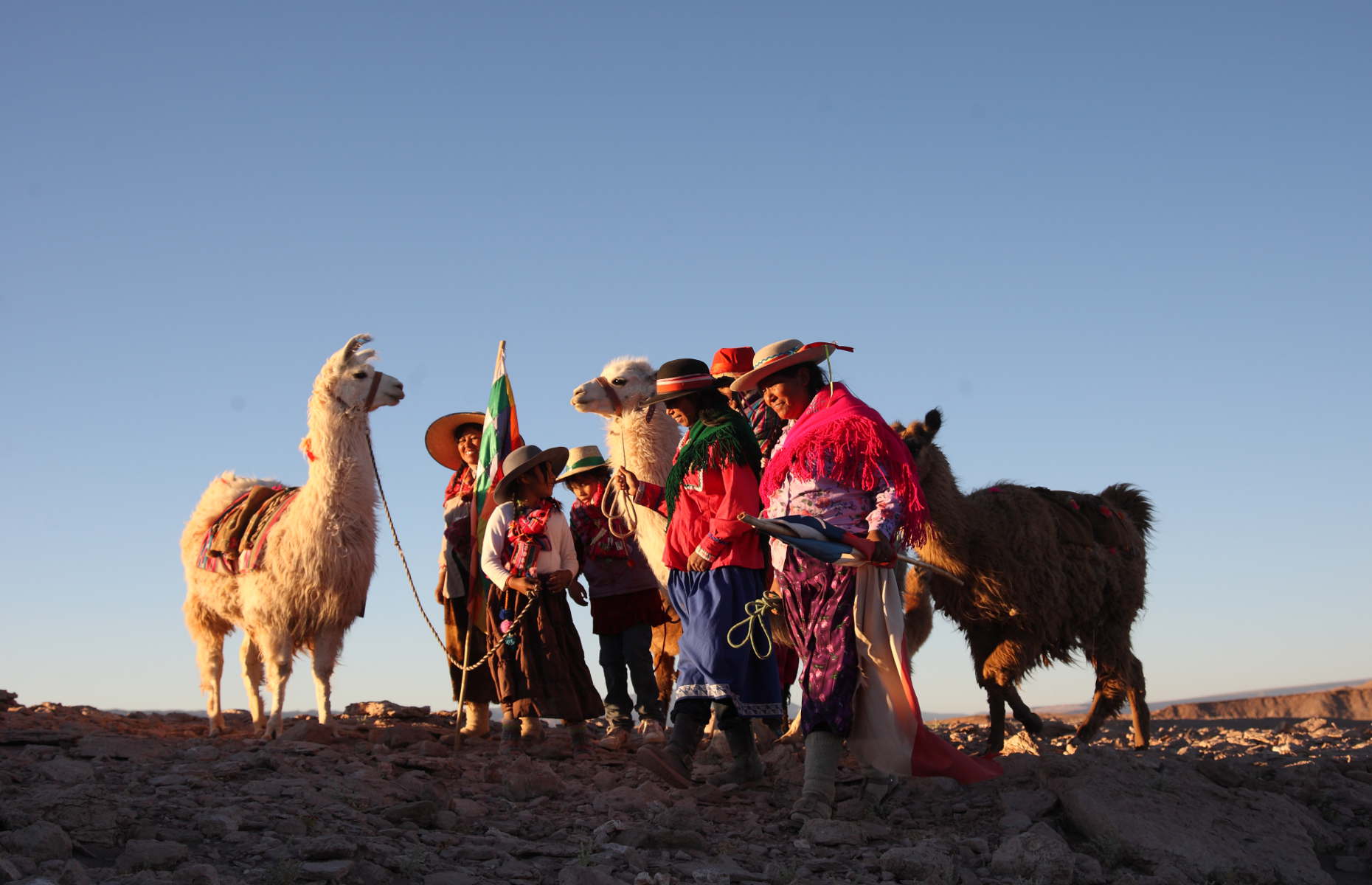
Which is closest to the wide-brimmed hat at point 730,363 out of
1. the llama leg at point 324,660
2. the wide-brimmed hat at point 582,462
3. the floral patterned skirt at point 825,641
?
the wide-brimmed hat at point 582,462

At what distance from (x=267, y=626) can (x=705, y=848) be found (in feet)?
13.7

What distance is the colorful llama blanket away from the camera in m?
8.21

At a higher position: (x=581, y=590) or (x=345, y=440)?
(x=345, y=440)

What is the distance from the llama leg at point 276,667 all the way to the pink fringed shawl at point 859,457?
4019 mm

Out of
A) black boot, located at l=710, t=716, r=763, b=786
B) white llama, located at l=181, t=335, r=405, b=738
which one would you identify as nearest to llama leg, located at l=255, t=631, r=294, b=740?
white llama, located at l=181, t=335, r=405, b=738

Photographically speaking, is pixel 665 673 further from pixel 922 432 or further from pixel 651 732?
pixel 922 432

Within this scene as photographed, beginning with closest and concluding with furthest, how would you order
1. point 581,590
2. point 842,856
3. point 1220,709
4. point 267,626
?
1. point 842,856
2. point 581,590
3. point 267,626
4. point 1220,709

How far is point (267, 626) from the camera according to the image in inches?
312

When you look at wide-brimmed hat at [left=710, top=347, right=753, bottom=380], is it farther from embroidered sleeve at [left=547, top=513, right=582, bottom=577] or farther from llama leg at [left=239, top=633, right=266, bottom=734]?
llama leg at [left=239, top=633, right=266, bottom=734]

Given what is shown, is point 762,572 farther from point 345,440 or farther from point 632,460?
point 345,440

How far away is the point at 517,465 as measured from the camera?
23.0 feet

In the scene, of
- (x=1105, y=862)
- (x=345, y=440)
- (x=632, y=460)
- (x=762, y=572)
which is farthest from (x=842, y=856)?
(x=345, y=440)

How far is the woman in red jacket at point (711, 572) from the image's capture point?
18.5 feet

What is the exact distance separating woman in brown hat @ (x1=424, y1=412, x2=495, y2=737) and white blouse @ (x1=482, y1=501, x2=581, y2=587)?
0.41 m
